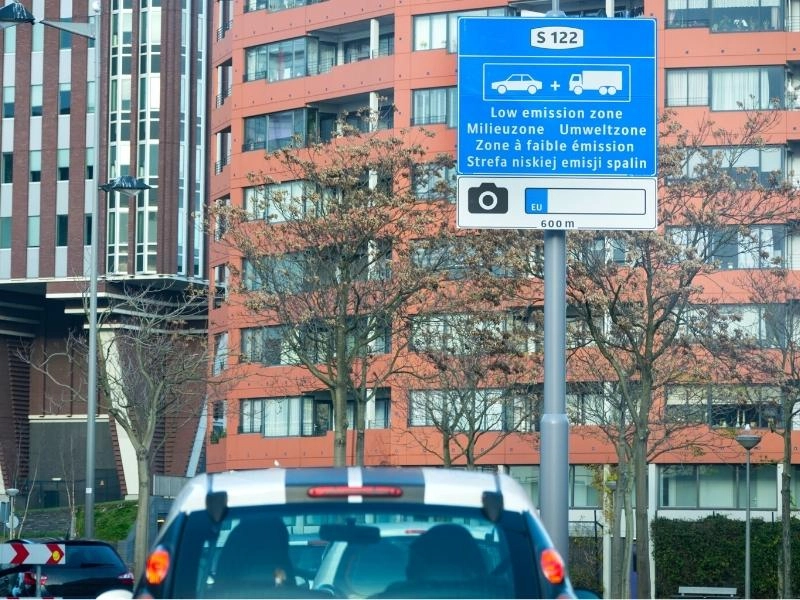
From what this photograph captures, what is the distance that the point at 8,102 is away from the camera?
72000mm

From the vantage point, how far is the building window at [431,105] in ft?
184

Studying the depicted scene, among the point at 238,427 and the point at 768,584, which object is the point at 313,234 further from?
the point at 238,427

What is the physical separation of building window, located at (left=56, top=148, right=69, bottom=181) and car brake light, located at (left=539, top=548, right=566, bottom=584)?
66939 mm

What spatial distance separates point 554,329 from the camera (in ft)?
36.1

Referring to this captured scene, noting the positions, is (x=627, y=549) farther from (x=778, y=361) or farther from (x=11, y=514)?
(x=11, y=514)

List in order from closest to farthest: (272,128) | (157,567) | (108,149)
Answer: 1. (157,567)
2. (272,128)
3. (108,149)

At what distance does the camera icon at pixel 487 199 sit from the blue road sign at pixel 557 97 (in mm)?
113

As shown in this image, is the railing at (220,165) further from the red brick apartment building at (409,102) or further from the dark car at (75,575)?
the dark car at (75,575)

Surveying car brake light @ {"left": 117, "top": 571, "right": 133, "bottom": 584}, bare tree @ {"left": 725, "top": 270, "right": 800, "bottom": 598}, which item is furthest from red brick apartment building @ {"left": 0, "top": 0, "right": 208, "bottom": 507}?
car brake light @ {"left": 117, "top": 571, "right": 133, "bottom": 584}

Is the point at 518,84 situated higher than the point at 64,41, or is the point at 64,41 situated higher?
the point at 64,41

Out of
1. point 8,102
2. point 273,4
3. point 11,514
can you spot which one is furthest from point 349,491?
point 8,102

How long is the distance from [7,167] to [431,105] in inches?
930

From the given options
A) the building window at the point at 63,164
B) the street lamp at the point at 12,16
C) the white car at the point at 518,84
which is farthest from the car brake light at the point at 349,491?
the building window at the point at 63,164

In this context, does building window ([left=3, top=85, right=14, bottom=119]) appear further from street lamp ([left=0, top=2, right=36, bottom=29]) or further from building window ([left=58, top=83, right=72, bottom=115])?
street lamp ([left=0, top=2, right=36, bottom=29])
